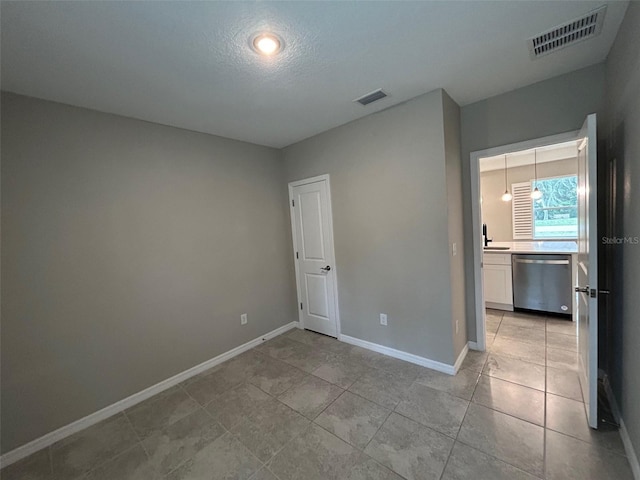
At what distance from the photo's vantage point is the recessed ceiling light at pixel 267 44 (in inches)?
59.0

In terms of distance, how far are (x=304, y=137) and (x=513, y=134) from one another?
2.19 meters

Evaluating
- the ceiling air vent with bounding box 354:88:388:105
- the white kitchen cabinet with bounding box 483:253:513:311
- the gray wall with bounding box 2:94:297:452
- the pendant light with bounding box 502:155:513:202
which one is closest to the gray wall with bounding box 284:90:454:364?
the ceiling air vent with bounding box 354:88:388:105

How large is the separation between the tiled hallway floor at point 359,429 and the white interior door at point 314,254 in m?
0.84

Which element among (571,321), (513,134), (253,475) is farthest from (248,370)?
(571,321)

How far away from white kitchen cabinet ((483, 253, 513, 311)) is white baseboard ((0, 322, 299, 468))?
11.4ft

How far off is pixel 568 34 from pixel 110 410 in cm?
437

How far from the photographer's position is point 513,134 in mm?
2426

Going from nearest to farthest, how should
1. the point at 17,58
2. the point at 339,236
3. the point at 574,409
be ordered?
the point at 17,58 → the point at 574,409 → the point at 339,236

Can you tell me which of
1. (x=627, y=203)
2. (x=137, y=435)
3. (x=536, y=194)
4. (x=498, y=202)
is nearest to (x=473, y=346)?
(x=627, y=203)

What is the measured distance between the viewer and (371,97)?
2332mm

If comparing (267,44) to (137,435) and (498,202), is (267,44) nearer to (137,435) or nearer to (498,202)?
(137,435)

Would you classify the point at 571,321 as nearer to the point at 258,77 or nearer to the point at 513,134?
the point at 513,134

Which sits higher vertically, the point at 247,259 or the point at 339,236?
the point at 339,236

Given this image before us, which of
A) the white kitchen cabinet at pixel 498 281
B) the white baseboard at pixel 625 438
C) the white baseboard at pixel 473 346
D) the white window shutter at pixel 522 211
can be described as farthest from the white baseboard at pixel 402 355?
the white window shutter at pixel 522 211
